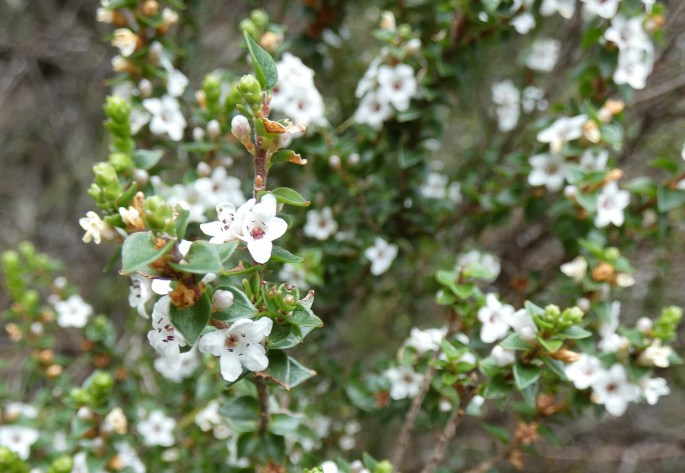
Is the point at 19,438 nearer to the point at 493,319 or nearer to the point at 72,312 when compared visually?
the point at 72,312

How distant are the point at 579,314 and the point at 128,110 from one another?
119 centimetres

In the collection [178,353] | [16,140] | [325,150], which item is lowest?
[16,140]

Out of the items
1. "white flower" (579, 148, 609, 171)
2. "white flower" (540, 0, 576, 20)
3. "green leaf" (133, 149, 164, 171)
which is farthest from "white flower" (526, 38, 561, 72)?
"green leaf" (133, 149, 164, 171)

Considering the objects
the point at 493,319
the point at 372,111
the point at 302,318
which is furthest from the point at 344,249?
the point at 302,318

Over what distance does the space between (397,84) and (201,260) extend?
1.15 metres

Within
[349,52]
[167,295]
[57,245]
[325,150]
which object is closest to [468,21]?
[325,150]

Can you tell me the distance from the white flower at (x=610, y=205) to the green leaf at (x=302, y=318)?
3.61 ft

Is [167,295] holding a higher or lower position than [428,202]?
higher

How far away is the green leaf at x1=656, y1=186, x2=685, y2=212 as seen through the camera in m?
1.91

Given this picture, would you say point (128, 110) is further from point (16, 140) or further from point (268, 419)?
point (16, 140)

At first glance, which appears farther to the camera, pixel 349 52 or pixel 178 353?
pixel 349 52

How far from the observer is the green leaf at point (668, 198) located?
191 cm

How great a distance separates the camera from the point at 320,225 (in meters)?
2.12

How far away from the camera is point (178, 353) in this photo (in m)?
1.13
